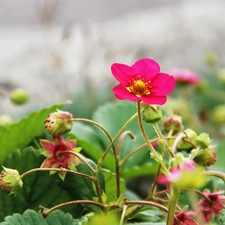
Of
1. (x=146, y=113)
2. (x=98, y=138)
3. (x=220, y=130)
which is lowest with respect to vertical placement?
(x=220, y=130)

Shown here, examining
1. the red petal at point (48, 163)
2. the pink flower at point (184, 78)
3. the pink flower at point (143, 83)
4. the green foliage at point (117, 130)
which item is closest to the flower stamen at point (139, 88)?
the pink flower at point (143, 83)

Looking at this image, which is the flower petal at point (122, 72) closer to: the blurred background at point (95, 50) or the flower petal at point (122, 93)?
the flower petal at point (122, 93)

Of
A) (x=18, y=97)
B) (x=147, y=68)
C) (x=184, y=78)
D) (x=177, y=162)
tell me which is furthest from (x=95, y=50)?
(x=177, y=162)

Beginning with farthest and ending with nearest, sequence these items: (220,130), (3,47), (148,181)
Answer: (3,47) → (220,130) → (148,181)

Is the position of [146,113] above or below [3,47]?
above

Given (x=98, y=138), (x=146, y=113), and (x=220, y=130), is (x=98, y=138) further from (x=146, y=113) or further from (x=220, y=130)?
(x=220, y=130)

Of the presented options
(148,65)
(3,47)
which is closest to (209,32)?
(3,47)
